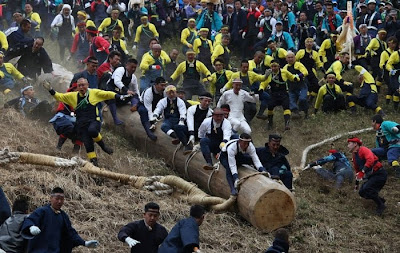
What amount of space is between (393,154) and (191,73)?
5128mm

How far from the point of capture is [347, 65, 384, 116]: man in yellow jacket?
62.6ft

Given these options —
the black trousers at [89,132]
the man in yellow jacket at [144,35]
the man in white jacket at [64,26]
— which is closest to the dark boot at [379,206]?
the black trousers at [89,132]

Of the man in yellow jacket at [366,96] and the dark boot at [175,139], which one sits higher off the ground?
the dark boot at [175,139]

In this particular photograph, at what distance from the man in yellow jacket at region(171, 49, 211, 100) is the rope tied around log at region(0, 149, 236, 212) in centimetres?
496

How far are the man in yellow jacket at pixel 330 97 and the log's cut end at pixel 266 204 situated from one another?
697 cm

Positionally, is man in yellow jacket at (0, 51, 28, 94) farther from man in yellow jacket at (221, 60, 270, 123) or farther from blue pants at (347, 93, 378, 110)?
blue pants at (347, 93, 378, 110)

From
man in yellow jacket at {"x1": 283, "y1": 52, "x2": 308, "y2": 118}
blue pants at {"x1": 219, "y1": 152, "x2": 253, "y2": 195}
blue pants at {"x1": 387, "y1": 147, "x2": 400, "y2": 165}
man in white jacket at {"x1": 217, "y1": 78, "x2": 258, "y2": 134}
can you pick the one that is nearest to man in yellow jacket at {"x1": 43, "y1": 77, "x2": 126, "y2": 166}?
blue pants at {"x1": 219, "y1": 152, "x2": 253, "y2": 195}

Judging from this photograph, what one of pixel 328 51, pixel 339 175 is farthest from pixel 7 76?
pixel 328 51

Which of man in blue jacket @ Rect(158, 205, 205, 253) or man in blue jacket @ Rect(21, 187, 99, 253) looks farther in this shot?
man in blue jacket @ Rect(21, 187, 99, 253)

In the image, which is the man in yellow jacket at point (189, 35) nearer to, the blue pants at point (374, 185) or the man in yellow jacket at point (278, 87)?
the man in yellow jacket at point (278, 87)

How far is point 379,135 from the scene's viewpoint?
15805 mm

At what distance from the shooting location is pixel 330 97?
19.2 meters

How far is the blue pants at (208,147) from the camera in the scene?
13.6 metres

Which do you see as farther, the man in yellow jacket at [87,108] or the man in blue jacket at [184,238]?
the man in yellow jacket at [87,108]
